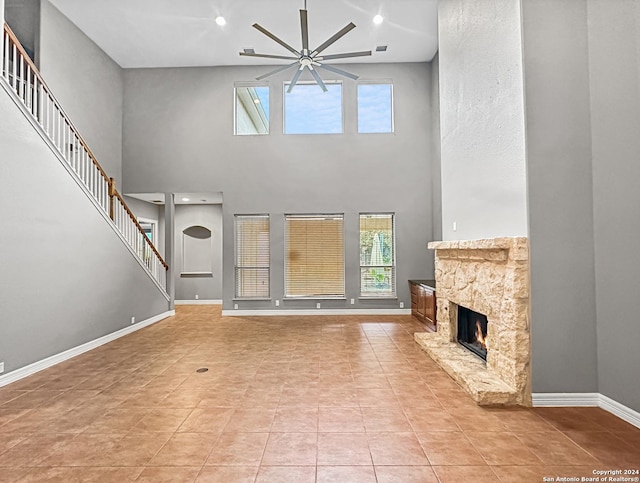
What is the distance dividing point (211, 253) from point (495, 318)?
8.08 meters

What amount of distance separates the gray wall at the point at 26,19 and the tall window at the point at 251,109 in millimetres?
3680

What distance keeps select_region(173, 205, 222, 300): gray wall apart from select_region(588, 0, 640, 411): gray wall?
868 cm

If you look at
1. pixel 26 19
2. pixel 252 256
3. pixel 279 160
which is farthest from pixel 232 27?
pixel 252 256

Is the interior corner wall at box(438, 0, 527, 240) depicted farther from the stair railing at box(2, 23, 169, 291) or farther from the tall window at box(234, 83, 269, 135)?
the stair railing at box(2, 23, 169, 291)

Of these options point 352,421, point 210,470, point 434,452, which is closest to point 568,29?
point 434,452

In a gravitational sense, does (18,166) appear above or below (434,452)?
above

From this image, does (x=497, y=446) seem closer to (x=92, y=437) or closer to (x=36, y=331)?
(x=92, y=437)

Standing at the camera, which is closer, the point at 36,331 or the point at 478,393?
the point at 478,393

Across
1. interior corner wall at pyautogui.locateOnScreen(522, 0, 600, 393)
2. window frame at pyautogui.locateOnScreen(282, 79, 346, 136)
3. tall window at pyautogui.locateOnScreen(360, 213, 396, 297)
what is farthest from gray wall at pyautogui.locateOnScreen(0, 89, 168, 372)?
interior corner wall at pyautogui.locateOnScreen(522, 0, 600, 393)

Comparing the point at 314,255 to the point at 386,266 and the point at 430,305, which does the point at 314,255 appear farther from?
the point at 430,305

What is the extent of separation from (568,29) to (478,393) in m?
3.41

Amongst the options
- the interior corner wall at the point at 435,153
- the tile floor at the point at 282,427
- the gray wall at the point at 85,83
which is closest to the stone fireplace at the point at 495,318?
the tile floor at the point at 282,427

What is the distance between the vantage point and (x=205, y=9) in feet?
20.6

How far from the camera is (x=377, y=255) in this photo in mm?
8195
